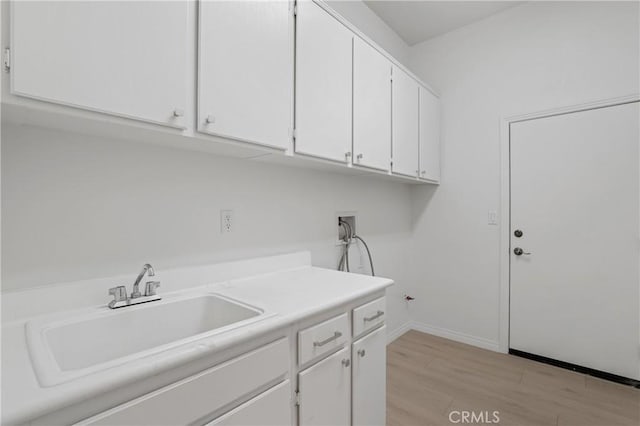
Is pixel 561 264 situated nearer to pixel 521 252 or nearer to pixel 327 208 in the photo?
pixel 521 252

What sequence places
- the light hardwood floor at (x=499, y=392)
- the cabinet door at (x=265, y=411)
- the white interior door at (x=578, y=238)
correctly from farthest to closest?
the white interior door at (x=578, y=238)
the light hardwood floor at (x=499, y=392)
the cabinet door at (x=265, y=411)

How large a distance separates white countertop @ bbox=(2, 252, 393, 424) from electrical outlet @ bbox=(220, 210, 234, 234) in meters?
0.17

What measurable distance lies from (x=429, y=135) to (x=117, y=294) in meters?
2.54

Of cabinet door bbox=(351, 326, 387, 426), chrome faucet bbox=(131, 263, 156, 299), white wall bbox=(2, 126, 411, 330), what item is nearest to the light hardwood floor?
cabinet door bbox=(351, 326, 387, 426)

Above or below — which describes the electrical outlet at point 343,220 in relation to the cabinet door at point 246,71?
below

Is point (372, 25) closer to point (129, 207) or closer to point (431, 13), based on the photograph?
point (431, 13)

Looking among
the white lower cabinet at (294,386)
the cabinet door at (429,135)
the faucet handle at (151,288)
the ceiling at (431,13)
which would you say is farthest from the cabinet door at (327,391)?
the ceiling at (431,13)

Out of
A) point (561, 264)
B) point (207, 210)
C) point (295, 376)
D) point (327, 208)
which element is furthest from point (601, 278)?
point (207, 210)

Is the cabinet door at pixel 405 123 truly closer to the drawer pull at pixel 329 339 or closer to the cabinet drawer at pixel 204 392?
the drawer pull at pixel 329 339

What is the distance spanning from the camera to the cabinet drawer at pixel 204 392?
0.69 meters

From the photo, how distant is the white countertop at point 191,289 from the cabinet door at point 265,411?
204 mm

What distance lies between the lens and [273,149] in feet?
4.39

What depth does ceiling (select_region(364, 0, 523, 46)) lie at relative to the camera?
8.25 feet

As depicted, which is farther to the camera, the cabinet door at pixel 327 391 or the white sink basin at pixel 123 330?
the cabinet door at pixel 327 391
